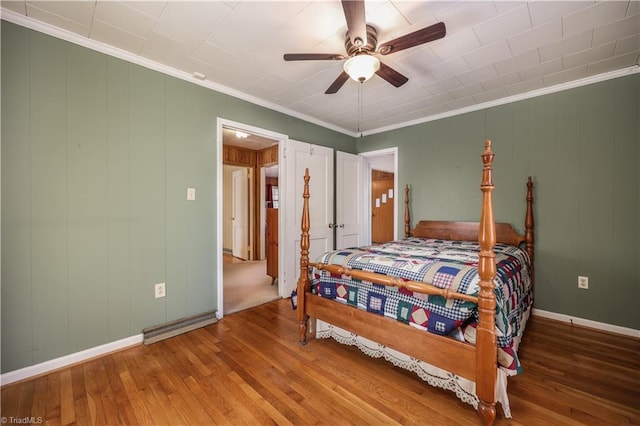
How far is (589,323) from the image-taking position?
2773 millimetres

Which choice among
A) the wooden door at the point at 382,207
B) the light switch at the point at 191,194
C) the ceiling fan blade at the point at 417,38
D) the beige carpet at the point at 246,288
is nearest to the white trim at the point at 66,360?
the beige carpet at the point at 246,288

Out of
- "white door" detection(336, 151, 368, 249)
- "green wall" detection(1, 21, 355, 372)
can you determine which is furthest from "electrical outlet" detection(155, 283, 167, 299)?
"white door" detection(336, 151, 368, 249)

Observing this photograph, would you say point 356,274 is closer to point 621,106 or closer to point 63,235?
point 63,235

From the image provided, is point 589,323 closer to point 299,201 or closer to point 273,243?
point 299,201

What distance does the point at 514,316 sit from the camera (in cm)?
200

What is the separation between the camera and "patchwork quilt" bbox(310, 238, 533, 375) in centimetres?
154

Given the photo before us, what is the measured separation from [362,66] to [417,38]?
386 mm

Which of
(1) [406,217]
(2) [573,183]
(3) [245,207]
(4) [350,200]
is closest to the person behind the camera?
(2) [573,183]

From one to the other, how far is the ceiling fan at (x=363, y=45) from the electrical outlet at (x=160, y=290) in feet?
7.35

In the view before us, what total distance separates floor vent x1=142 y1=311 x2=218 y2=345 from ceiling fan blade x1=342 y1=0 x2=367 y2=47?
276 cm

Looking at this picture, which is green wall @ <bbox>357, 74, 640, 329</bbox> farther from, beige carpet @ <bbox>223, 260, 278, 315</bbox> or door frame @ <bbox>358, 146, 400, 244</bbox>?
A: beige carpet @ <bbox>223, 260, 278, 315</bbox>

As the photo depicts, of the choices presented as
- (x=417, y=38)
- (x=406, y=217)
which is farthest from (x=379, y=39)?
(x=406, y=217)

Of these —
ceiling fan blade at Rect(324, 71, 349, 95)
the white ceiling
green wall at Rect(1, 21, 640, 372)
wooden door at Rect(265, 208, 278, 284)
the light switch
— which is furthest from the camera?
wooden door at Rect(265, 208, 278, 284)

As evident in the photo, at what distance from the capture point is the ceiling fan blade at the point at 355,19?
147 cm
